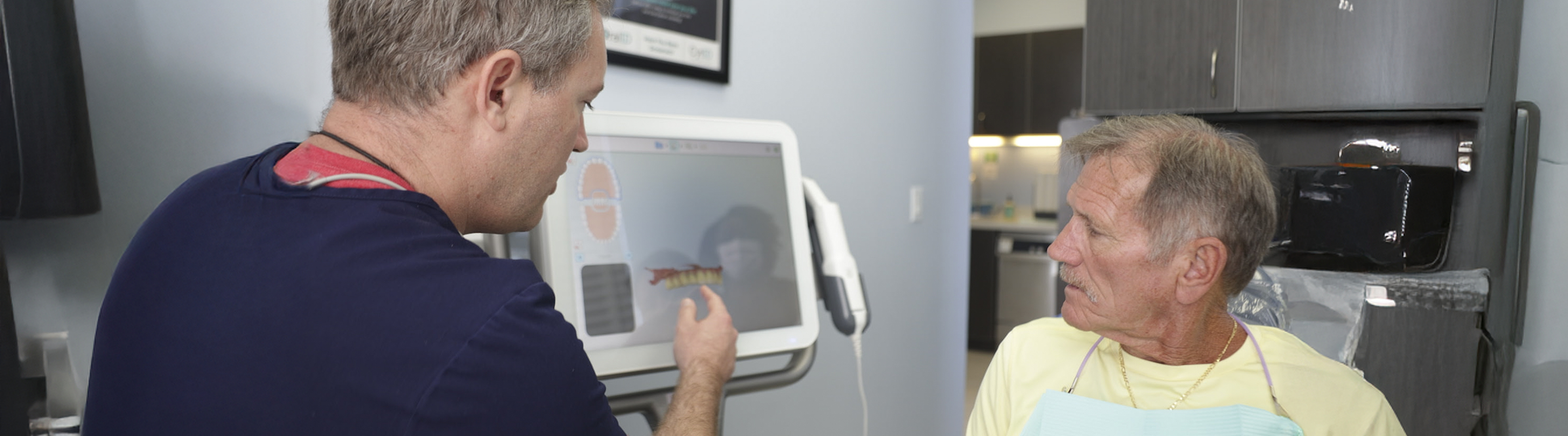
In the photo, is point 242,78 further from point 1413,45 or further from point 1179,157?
point 1413,45

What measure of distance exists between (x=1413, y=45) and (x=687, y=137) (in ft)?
4.35

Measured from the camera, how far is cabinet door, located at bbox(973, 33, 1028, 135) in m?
4.86

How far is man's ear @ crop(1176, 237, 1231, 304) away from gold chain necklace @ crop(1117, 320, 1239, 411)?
0.29ft

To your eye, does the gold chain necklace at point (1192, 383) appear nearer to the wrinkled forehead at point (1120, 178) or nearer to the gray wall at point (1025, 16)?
the wrinkled forehead at point (1120, 178)

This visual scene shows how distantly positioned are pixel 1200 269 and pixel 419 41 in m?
0.92

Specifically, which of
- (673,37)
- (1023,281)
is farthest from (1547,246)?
(1023,281)

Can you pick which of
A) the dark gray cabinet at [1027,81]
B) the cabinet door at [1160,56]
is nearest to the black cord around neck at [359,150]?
the cabinet door at [1160,56]

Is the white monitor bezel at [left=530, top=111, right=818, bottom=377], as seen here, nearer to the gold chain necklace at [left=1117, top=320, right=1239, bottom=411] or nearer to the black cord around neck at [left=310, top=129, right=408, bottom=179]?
the black cord around neck at [left=310, top=129, right=408, bottom=179]

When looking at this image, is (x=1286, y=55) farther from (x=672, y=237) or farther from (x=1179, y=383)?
(x=672, y=237)

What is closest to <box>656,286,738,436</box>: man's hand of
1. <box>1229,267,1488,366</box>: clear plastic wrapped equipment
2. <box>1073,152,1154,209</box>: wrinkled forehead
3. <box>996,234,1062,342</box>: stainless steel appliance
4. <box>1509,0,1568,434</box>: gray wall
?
<box>1073,152,1154,209</box>: wrinkled forehead

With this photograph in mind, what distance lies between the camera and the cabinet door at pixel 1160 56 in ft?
5.66

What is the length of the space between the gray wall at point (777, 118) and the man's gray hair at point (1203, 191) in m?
0.91

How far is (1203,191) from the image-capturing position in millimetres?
1042

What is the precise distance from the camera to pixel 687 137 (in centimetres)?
122
